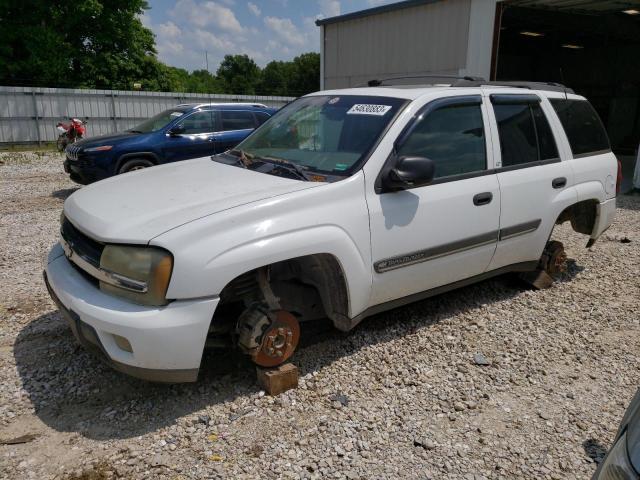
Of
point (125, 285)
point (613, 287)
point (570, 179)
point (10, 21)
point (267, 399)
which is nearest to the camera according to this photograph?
point (125, 285)

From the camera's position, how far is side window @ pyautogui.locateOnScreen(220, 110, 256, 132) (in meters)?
9.91

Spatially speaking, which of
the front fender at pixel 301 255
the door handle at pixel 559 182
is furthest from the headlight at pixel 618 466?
the door handle at pixel 559 182

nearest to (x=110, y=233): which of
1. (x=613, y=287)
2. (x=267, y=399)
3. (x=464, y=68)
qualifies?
(x=267, y=399)

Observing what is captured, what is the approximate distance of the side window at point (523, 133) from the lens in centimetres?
405

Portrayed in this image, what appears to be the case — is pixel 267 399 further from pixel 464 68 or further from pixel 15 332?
pixel 464 68

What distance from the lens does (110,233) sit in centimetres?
270

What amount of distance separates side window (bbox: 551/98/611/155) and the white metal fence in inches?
719

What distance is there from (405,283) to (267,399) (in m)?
1.22

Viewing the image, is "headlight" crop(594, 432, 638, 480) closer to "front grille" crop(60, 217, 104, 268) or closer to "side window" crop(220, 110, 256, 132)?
"front grille" crop(60, 217, 104, 268)

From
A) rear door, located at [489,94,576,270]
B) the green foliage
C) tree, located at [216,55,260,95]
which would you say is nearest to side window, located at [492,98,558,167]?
rear door, located at [489,94,576,270]

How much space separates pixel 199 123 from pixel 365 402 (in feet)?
25.4

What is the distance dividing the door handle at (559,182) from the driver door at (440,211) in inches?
31.4

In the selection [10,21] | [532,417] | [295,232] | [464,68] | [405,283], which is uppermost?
[10,21]

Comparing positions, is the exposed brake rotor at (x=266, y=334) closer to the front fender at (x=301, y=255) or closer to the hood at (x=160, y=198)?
the front fender at (x=301, y=255)
